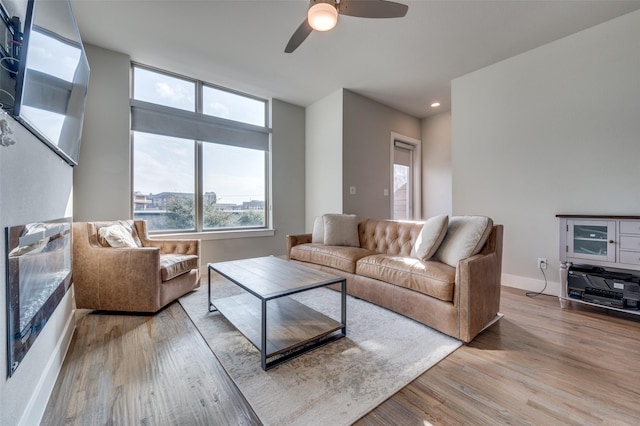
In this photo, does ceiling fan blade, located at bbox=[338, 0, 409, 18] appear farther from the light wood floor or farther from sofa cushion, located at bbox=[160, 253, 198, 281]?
sofa cushion, located at bbox=[160, 253, 198, 281]

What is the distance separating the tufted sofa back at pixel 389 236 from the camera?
289 cm

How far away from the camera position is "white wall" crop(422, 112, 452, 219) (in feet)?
16.5

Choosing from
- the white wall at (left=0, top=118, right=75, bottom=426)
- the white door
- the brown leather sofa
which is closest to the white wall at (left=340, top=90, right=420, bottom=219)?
the white door

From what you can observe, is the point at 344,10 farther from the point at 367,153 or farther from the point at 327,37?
the point at 367,153

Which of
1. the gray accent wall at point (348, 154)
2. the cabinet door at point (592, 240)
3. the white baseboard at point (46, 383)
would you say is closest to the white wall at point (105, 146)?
the white baseboard at point (46, 383)

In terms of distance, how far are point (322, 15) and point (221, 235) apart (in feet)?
10.2

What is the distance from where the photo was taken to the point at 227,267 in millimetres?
2326

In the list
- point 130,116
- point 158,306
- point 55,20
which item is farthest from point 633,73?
point 130,116

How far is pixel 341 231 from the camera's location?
3.41 metres

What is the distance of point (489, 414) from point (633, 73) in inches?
131

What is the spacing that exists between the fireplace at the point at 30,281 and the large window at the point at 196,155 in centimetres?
187

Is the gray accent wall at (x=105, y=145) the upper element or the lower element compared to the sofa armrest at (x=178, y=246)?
upper

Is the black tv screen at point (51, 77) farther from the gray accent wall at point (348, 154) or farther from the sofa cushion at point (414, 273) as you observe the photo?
the gray accent wall at point (348, 154)

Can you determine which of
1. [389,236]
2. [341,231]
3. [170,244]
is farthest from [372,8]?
[170,244]
